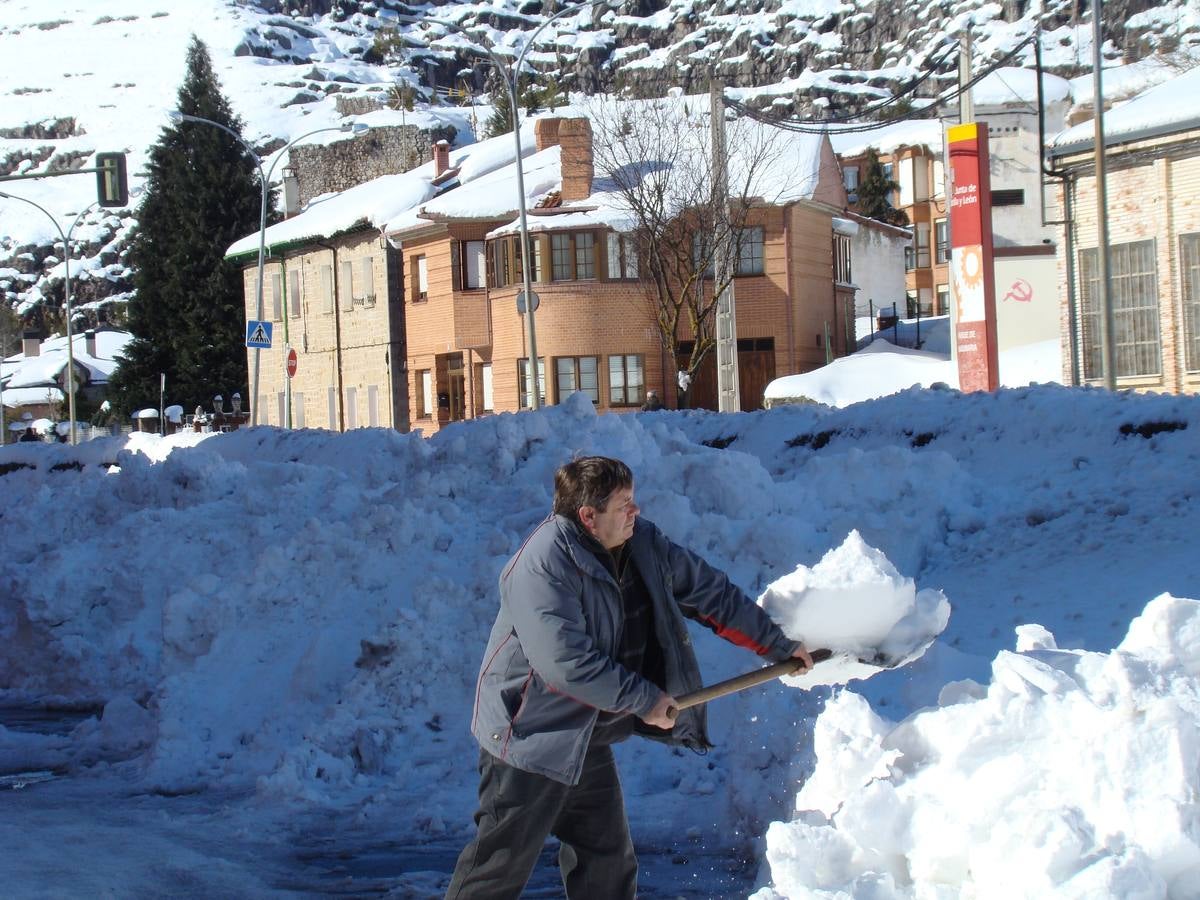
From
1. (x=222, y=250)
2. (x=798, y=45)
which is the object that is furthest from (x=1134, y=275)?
(x=798, y=45)

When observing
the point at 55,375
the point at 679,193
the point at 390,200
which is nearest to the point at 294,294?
the point at 390,200

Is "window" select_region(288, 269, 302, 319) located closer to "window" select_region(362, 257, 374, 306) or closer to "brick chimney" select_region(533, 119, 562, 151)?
"window" select_region(362, 257, 374, 306)

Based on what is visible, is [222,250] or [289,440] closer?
[289,440]

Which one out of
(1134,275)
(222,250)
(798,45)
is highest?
(798,45)

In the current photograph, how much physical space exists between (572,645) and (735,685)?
0.58 m

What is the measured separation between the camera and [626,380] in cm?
3747

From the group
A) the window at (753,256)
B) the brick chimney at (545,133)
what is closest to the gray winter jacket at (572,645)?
the window at (753,256)

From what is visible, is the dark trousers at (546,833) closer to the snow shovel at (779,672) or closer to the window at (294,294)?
the snow shovel at (779,672)

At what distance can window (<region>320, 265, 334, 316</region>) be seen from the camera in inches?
1838

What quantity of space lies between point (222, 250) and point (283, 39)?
123 m

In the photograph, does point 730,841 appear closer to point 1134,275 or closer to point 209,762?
point 209,762

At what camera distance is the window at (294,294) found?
159 ft

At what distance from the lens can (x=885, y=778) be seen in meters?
4.43

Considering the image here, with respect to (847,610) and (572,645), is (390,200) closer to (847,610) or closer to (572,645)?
(847,610)
